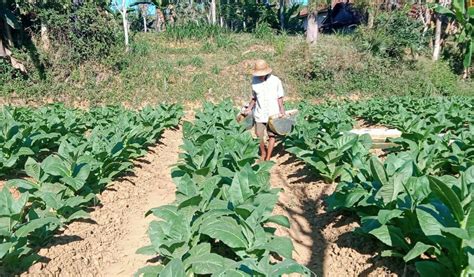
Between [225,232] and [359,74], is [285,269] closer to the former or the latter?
[225,232]

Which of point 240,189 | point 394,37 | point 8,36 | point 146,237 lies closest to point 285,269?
point 240,189

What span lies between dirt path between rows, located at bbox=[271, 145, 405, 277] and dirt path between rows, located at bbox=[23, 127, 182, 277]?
1.54 m

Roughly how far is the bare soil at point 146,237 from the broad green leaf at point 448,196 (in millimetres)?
768

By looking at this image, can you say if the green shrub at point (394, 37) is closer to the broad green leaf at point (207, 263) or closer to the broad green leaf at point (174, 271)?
the broad green leaf at point (207, 263)

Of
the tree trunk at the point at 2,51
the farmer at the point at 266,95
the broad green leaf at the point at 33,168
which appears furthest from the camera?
the tree trunk at the point at 2,51

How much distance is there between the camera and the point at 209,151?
483 centimetres

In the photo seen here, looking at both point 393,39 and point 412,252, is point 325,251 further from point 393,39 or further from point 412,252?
point 393,39

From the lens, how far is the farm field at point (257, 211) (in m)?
2.67

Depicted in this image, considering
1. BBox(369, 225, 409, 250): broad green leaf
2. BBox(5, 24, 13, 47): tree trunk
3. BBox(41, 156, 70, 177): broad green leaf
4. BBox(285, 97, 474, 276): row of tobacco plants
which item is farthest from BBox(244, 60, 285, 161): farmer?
BBox(5, 24, 13, 47): tree trunk

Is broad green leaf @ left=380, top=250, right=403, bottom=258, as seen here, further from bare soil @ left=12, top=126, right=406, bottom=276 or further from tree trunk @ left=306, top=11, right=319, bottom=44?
tree trunk @ left=306, top=11, right=319, bottom=44

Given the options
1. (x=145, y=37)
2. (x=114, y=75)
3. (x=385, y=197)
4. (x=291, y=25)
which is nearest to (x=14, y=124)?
(x=385, y=197)

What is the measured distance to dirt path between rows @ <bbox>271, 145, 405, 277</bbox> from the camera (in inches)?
131

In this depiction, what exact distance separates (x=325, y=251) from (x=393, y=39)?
61.4 ft

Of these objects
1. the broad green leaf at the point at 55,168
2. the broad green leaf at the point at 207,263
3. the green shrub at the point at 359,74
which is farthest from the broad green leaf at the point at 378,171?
the green shrub at the point at 359,74
